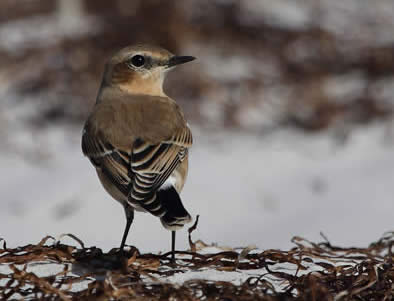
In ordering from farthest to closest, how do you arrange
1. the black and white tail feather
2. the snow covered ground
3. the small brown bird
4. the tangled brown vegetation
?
the snow covered ground, the small brown bird, the black and white tail feather, the tangled brown vegetation

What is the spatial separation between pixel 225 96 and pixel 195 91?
0.46m

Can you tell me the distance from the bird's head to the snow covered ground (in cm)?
175

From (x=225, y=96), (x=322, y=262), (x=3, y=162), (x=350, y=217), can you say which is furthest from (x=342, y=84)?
(x=322, y=262)

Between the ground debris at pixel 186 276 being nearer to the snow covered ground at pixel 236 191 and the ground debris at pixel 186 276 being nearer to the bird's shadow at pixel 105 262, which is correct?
the bird's shadow at pixel 105 262

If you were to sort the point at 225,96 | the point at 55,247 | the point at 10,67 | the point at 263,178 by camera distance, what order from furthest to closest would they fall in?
the point at 10,67
the point at 225,96
the point at 263,178
the point at 55,247

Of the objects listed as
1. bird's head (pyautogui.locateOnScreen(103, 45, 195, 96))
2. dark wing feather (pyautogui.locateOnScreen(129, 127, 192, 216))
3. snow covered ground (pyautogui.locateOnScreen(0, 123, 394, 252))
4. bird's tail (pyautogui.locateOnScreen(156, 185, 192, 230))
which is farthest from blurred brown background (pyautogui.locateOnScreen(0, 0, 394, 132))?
bird's tail (pyautogui.locateOnScreen(156, 185, 192, 230))

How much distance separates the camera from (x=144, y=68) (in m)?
6.09

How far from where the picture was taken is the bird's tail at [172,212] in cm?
446

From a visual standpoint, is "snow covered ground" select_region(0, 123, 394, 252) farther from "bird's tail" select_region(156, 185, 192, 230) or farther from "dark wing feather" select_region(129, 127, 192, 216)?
"bird's tail" select_region(156, 185, 192, 230)

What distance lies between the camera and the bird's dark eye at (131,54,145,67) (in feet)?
20.0

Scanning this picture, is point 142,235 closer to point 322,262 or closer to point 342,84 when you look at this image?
point 322,262

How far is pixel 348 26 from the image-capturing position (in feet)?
49.6

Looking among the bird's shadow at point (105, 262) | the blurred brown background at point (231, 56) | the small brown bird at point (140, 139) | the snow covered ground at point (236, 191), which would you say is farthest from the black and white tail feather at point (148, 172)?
the blurred brown background at point (231, 56)

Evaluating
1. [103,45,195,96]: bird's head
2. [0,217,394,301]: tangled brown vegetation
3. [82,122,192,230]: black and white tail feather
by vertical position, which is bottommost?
[0,217,394,301]: tangled brown vegetation
